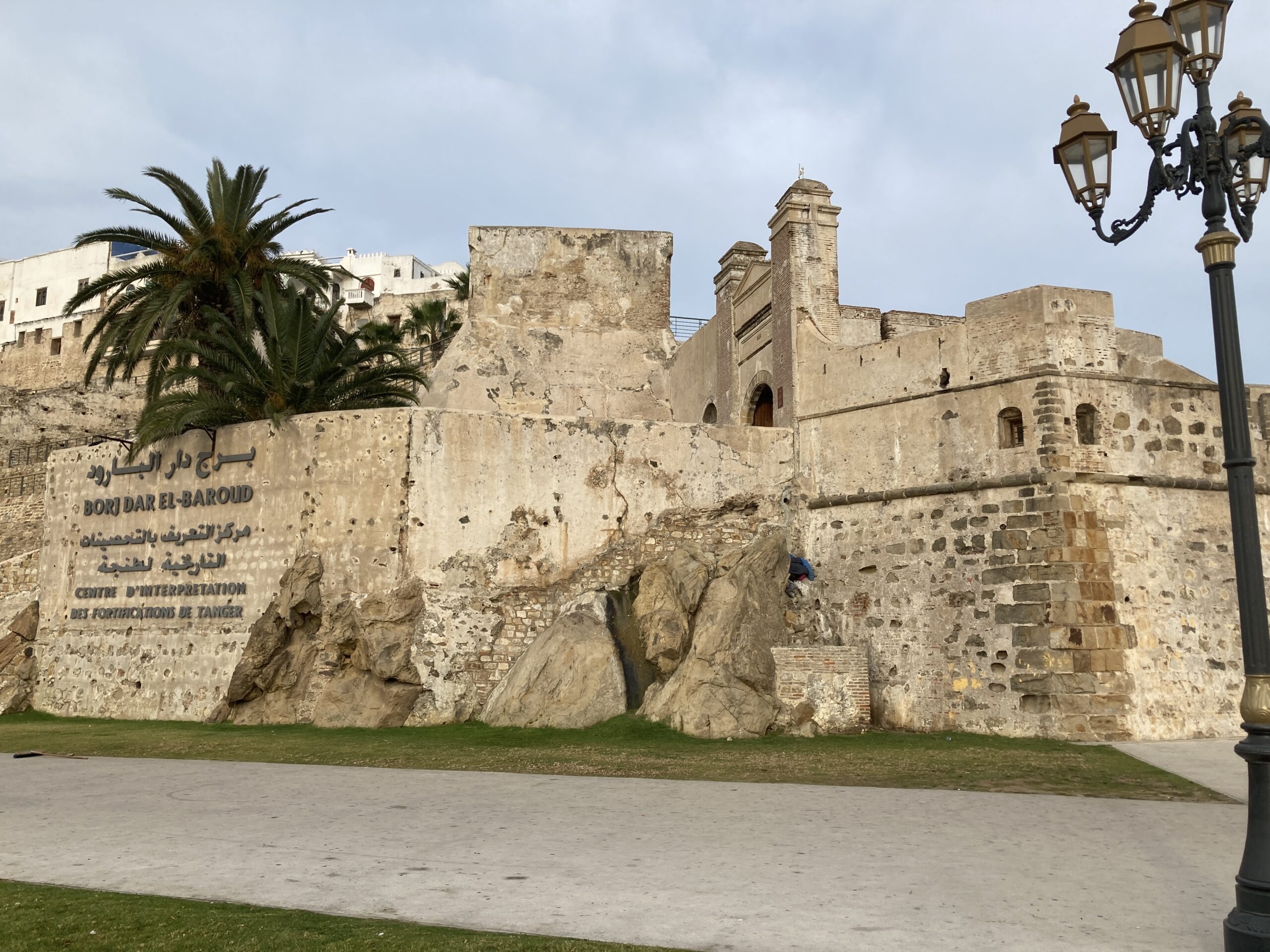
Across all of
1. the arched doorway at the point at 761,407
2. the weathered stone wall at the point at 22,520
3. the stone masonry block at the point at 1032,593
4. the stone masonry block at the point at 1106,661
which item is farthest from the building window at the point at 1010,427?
the weathered stone wall at the point at 22,520

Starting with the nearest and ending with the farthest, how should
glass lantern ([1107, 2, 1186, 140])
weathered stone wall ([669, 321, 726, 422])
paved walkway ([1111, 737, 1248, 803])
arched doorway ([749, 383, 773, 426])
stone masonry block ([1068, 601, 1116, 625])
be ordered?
1. glass lantern ([1107, 2, 1186, 140])
2. paved walkway ([1111, 737, 1248, 803])
3. stone masonry block ([1068, 601, 1116, 625])
4. arched doorway ([749, 383, 773, 426])
5. weathered stone wall ([669, 321, 726, 422])

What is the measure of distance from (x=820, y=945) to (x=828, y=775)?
5.42 meters

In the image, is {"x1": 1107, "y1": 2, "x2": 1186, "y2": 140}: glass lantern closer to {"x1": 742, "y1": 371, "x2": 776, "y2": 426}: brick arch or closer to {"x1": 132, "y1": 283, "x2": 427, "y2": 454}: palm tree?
{"x1": 742, "y1": 371, "x2": 776, "y2": 426}: brick arch

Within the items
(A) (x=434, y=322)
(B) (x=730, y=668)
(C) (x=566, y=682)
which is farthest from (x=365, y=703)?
(A) (x=434, y=322)

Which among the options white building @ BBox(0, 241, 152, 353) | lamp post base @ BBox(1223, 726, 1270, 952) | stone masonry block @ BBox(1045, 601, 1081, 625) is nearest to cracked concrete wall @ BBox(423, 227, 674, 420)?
stone masonry block @ BBox(1045, 601, 1081, 625)

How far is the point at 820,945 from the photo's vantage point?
14.8 feet

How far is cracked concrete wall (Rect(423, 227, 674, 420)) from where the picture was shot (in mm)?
20547

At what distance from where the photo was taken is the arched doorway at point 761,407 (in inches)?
723

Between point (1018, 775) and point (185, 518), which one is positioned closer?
point (1018, 775)

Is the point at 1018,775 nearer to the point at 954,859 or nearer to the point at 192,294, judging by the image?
the point at 954,859

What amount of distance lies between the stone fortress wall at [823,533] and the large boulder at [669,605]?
8 centimetres

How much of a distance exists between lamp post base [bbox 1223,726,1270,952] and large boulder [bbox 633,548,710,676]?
9508 millimetres

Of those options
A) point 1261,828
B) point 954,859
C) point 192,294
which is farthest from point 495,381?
point 1261,828

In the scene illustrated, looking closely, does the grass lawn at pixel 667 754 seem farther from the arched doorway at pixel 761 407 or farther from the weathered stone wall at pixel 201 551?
the arched doorway at pixel 761 407
